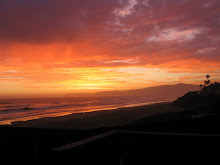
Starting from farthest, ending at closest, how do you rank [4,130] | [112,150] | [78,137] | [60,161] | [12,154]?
[4,130], [12,154], [78,137], [112,150], [60,161]

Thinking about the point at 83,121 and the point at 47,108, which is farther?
the point at 47,108

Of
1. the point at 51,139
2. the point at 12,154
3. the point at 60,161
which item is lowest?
the point at 12,154

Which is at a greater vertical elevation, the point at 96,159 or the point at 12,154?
the point at 96,159

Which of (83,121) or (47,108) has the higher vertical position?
(47,108)

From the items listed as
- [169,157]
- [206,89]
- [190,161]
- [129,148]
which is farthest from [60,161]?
[206,89]

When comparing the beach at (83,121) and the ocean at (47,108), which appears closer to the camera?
the beach at (83,121)

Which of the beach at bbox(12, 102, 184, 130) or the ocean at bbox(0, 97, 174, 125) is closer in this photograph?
the beach at bbox(12, 102, 184, 130)

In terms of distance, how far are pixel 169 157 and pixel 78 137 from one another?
1851 mm

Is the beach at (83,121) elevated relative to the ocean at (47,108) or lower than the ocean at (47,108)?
lower

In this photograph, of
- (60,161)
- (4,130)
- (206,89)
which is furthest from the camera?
(206,89)

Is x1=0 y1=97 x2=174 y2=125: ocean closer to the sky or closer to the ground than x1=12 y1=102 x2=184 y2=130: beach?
closer to the sky

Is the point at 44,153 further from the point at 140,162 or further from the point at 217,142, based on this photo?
the point at 217,142

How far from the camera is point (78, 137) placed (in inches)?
136

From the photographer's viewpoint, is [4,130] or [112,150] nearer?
[112,150]
